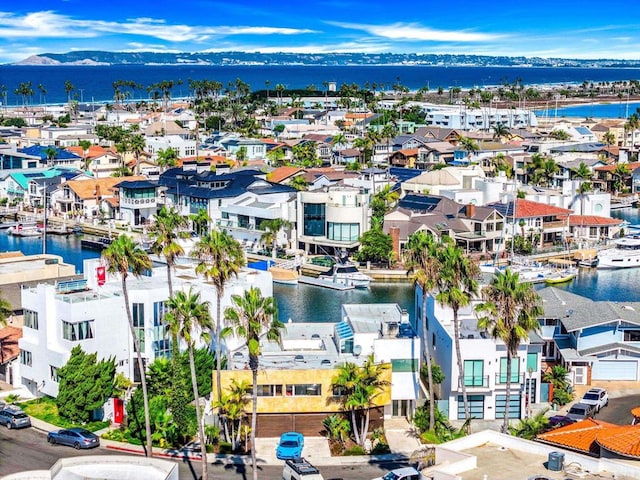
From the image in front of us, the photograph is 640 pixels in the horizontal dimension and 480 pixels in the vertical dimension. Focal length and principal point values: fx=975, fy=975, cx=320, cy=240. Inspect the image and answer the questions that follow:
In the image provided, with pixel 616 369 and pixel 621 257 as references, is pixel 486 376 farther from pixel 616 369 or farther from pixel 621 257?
pixel 621 257

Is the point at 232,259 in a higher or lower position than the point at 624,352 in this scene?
higher

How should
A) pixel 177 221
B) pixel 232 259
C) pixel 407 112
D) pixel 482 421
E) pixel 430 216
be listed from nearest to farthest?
pixel 232 259 < pixel 482 421 < pixel 177 221 < pixel 430 216 < pixel 407 112

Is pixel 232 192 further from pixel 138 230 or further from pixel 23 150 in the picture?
pixel 23 150

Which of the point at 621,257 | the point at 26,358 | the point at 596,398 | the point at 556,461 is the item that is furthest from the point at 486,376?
the point at 621,257

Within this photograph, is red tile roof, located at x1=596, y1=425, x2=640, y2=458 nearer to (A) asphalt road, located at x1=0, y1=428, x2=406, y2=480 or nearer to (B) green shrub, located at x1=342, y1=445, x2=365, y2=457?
(A) asphalt road, located at x1=0, y1=428, x2=406, y2=480

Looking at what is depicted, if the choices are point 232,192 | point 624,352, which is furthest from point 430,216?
point 624,352

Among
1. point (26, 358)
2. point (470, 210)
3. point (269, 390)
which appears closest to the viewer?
point (269, 390)

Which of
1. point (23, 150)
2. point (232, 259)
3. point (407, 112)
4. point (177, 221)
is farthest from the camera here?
point (407, 112)
